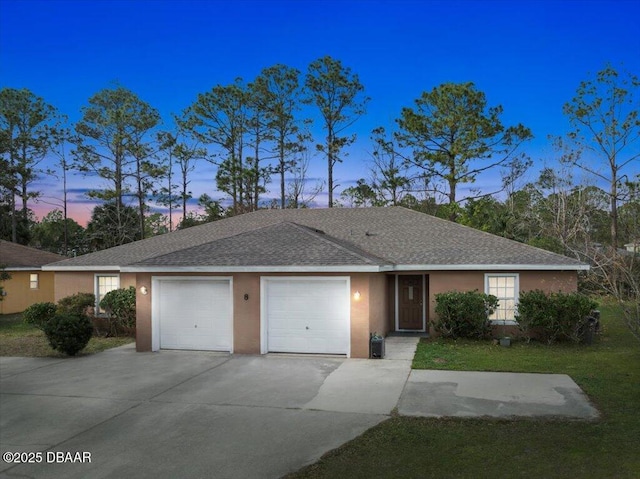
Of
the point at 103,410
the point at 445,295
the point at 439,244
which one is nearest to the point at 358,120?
A: the point at 439,244

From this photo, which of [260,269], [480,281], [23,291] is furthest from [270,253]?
[23,291]

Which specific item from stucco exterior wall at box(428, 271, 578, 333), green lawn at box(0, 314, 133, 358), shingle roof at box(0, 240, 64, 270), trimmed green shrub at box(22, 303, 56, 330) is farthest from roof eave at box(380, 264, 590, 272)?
shingle roof at box(0, 240, 64, 270)

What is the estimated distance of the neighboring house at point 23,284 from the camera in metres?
26.1

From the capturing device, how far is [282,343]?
13734 millimetres

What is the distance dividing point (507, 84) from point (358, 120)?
10.8 m

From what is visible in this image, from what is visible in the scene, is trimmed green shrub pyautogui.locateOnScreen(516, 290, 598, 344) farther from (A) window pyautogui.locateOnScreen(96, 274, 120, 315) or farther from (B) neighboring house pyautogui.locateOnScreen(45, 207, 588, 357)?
(A) window pyautogui.locateOnScreen(96, 274, 120, 315)

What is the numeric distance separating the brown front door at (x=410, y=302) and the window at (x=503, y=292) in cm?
252

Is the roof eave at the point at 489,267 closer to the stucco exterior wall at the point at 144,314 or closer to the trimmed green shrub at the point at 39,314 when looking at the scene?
the stucco exterior wall at the point at 144,314

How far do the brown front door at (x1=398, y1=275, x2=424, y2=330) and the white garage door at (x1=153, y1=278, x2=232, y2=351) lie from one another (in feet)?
22.4

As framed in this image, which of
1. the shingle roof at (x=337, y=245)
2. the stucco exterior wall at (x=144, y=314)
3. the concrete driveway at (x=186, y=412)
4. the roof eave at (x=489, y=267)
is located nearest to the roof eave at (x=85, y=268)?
the shingle roof at (x=337, y=245)

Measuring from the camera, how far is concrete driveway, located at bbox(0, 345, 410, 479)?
644 cm

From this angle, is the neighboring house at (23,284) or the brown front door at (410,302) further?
the neighboring house at (23,284)

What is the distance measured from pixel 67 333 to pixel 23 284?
53.4 feet

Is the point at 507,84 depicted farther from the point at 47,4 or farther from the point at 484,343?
the point at 47,4
